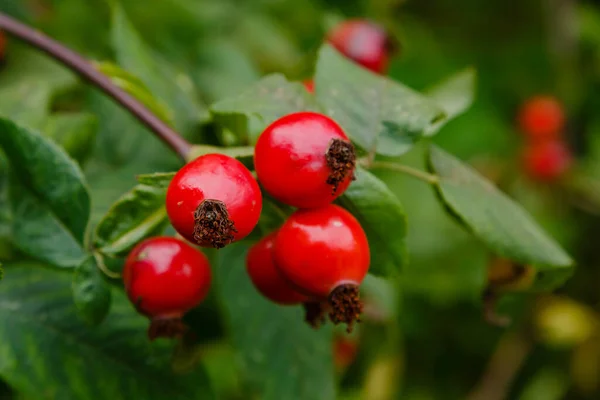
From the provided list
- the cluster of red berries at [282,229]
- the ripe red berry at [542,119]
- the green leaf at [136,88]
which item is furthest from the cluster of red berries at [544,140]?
the cluster of red berries at [282,229]

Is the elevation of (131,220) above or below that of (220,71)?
above

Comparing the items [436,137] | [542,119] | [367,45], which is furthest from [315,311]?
[542,119]

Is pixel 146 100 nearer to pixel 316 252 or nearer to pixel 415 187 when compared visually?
pixel 316 252

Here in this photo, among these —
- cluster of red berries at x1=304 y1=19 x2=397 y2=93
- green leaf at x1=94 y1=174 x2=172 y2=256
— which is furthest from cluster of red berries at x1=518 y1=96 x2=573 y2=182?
green leaf at x1=94 y1=174 x2=172 y2=256

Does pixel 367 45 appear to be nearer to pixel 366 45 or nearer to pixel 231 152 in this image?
pixel 366 45

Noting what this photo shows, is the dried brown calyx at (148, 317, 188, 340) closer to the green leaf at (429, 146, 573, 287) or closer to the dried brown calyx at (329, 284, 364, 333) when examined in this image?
the dried brown calyx at (329, 284, 364, 333)

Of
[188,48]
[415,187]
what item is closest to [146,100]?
[188,48]
